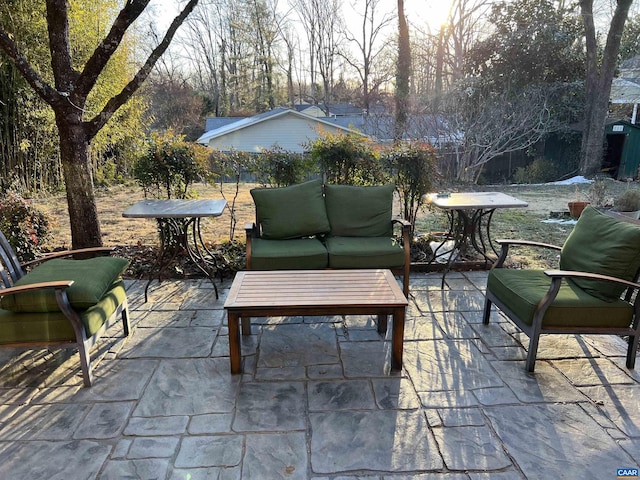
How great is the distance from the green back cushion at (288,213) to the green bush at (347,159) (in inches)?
25.6

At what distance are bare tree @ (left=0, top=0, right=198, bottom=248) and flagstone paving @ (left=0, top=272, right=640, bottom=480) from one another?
1494mm

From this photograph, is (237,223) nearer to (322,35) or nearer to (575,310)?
(575,310)

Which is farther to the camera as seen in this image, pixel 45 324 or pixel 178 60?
pixel 178 60

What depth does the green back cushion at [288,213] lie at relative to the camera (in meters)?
3.56

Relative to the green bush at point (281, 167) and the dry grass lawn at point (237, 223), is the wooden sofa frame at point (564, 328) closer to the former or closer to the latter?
the dry grass lawn at point (237, 223)

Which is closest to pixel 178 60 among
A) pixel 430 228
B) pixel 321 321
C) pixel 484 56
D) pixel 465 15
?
pixel 465 15

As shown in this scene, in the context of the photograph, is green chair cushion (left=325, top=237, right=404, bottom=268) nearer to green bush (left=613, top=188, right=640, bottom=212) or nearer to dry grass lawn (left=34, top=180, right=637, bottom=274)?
dry grass lawn (left=34, top=180, right=637, bottom=274)

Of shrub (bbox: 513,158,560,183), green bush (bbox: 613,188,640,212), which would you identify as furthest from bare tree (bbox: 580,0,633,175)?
green bush (bbox: 613,188,640,212)

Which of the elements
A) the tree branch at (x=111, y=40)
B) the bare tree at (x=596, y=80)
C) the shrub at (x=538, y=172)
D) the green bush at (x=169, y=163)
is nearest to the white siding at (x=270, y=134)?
the shrub at (x=538, y=172)

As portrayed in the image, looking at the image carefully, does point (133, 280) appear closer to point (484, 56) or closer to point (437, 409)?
point (437, 409)

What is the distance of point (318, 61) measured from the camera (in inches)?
838

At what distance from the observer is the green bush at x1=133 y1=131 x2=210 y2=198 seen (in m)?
3.94

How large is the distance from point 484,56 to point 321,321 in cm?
1187

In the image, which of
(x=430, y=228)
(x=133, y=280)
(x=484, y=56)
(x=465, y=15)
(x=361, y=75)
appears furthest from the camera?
(x=361, y=75)
